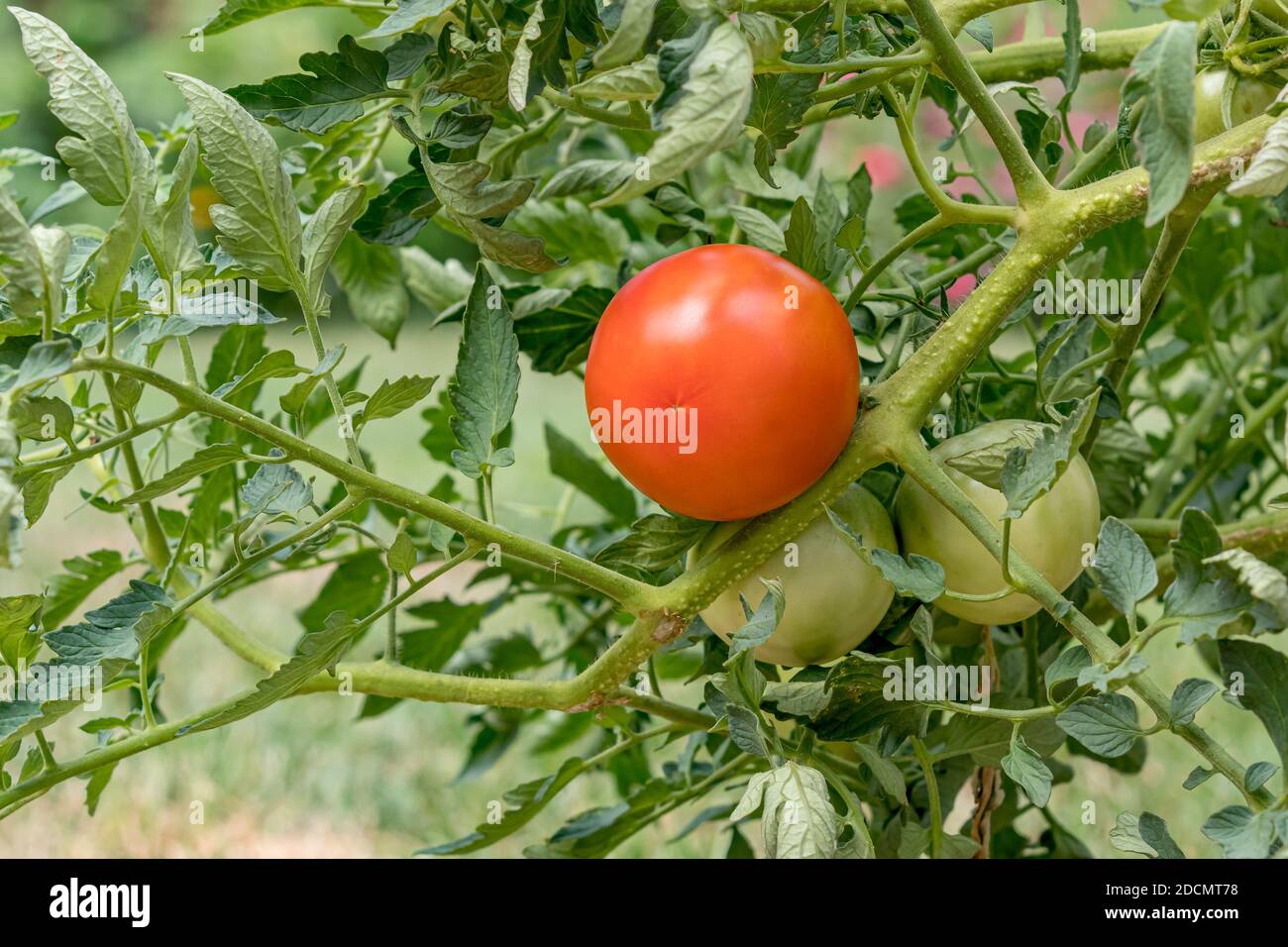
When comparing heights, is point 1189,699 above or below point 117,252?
below

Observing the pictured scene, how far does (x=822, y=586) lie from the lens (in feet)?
1.47

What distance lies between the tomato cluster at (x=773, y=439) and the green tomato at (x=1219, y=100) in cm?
14

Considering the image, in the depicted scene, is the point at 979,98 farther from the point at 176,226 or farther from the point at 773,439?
the point at 176,226

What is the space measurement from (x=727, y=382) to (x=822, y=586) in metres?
0.09

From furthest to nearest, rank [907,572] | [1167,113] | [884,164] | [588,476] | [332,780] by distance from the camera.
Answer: [884,164] → [332,780] → [588,476] → [907,572] → [1167,113]

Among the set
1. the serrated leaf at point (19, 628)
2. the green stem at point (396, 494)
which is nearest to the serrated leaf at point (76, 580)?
the serrated leaf at point (19, 628)

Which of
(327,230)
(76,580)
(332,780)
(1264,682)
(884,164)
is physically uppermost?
(327,230)

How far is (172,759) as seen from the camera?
1287 mm

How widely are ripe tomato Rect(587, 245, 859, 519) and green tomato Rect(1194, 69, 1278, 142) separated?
0.57ft

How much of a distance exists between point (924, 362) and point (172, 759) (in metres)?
1.09

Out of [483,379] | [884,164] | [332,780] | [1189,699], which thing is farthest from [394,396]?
[884,164]

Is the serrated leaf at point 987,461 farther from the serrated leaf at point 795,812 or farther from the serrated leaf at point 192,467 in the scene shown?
the serrated leaf at point 192,467

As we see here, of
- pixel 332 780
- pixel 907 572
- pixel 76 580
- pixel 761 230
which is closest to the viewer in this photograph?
pixel 907 572
